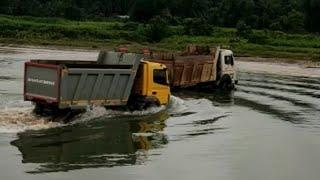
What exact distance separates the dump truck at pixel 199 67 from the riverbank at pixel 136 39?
3598cm

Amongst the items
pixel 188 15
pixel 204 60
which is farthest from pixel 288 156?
pixel 188 15

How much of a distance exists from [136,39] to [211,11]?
117ft

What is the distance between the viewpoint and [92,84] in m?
25.4

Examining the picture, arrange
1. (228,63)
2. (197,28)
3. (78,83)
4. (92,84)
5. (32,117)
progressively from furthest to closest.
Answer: (197,28) → (228,63) → (92,84) → (32,117) → (78,83)

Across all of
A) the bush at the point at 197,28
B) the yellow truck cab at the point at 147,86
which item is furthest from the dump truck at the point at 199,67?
the bush at the point at 197,28

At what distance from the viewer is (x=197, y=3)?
139750mm

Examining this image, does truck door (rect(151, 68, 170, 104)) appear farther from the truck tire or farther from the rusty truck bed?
the truck tire

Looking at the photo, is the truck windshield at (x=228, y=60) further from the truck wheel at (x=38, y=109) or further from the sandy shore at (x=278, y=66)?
the truck wheel at (x=38, y=109)

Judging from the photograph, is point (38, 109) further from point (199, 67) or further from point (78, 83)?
point (199, 67)

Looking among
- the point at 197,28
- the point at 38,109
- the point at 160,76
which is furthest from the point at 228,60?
the point at 197,28

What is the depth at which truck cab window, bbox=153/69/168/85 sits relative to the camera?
2941 centimetres

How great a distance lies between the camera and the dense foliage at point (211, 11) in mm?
109875

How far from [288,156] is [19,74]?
1116 inches

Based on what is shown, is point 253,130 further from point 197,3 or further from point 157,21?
point 197,3
